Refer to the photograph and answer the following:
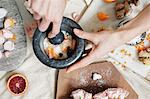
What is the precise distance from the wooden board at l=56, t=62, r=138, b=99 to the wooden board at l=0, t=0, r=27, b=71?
140 millimetres

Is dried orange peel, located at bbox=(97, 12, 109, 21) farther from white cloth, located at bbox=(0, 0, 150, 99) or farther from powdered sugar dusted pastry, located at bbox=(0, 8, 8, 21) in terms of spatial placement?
powdered sugar dusted pastry, located at bbox=(0, 8, 8, 21)

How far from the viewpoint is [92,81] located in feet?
4.07

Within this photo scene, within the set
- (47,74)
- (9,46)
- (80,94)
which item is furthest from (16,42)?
(80,94)

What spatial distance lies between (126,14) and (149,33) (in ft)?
0.33

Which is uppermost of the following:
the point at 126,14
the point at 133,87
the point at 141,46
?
the point at 126,14

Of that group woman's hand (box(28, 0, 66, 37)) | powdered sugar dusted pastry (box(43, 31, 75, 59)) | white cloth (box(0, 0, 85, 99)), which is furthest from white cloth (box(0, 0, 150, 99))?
woman's hand (box(28, 0, 66, 37))

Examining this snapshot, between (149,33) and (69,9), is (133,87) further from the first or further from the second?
(69,9)

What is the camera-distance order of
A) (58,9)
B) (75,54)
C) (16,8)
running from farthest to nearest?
(16,8) → (75,54) → (58,9)

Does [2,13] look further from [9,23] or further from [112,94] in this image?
[112,94]

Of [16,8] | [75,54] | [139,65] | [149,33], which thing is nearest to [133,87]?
[139,65]

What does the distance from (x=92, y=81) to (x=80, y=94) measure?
0.08 metres

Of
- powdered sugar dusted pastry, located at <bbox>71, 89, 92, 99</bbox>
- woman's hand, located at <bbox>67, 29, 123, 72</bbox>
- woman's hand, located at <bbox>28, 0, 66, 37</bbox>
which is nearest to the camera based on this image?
woman's hand, located at <bbox>28, 0, 66, 37</bbox>

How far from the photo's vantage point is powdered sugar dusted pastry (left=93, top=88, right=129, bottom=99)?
119 centimetres

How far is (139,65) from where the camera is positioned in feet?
4.16
